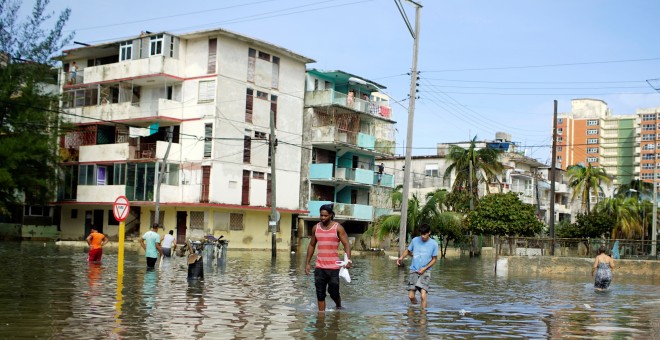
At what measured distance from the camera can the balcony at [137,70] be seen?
5147cm

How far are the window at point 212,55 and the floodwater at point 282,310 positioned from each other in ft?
102

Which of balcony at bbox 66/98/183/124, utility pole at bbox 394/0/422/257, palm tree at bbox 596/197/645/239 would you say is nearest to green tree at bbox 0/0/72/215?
balcony at bbox 66/98/183/124

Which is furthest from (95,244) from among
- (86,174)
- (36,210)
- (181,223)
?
(36,210)

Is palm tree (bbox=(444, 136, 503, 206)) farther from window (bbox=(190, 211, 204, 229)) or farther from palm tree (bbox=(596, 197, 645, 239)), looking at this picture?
window (bbox=(190, 211, 204, 229))

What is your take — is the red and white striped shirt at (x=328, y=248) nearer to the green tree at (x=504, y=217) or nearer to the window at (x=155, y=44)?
the green tree at (x=504, y=217)

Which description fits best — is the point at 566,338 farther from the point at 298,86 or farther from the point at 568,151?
the point at 568,151

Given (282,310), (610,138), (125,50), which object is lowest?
(282,310)

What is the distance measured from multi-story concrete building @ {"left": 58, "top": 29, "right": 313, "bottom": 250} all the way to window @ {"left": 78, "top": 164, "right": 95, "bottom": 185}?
0.24 feet

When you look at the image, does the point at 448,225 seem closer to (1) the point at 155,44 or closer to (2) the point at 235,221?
(2) the point at 235,221

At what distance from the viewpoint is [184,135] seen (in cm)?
5203

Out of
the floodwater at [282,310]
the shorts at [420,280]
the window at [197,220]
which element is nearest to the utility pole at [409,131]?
the floodwater at [282,310]

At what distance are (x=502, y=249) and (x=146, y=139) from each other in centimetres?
2751

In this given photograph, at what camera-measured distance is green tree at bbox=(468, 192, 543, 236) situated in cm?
5262

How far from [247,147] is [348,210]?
36.1ft
